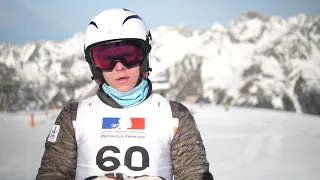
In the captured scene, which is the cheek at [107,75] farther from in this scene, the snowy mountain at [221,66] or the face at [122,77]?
the snowy mountain at [221,66]

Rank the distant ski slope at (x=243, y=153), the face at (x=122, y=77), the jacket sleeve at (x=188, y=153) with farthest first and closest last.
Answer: the distant ski slope at (x=243, y=153)
the face at (x=122, y=77)
the jacket sleeve at (x=188, y=153)

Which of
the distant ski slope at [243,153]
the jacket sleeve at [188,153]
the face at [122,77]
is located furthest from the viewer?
the distant ski slope at [243,153]

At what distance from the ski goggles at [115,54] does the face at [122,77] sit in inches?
1.0

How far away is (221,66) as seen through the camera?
961 inches

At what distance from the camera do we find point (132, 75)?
1571 mm

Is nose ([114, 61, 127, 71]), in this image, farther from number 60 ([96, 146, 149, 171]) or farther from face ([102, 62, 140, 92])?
number 60 ([96, 146, 149, 171])

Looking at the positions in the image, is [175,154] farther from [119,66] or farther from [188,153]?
[119,66]

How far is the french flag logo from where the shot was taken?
1.54 m

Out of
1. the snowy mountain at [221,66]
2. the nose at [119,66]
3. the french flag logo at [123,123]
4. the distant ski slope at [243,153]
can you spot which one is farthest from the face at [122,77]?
the snowy mountain at [221,66]

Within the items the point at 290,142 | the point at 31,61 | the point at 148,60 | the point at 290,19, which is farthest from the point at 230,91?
the point at 148,60

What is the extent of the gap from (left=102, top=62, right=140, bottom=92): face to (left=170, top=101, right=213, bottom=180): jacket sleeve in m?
0.32

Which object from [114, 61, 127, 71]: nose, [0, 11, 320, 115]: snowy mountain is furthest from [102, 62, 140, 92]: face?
[0, 11, 320, 115]: snowy mountain

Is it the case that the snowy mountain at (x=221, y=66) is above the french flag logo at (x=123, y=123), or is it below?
above

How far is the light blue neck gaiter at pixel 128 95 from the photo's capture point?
1562 millimetres
